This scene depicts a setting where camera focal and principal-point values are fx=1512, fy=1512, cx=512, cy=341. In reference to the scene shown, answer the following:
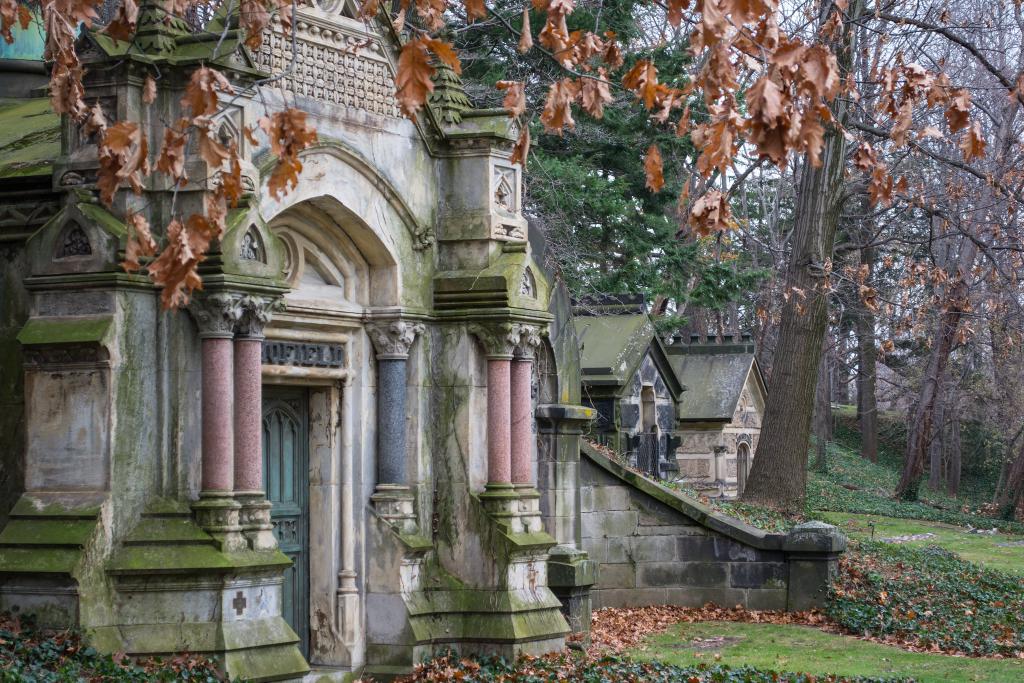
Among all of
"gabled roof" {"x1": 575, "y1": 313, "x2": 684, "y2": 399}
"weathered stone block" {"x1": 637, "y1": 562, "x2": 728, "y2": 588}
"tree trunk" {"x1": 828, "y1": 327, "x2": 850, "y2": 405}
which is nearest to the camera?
"weathered stone block" {"x1": 637, "y1": 562, "x2": 728, "y2": 588}

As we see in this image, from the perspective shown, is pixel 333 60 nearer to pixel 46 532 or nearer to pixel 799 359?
pixel 46 532

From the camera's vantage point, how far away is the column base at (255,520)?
9922mm

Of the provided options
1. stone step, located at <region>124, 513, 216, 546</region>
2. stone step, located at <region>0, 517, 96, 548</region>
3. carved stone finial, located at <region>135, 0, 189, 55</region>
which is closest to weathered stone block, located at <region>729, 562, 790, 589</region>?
stone step, located at <region>124, 513, 216, 546</region>

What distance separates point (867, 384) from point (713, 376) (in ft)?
46.9

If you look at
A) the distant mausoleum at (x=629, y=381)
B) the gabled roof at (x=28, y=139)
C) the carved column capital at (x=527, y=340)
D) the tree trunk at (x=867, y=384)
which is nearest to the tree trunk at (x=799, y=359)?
the distant mausoleum at (x=629, y=381)

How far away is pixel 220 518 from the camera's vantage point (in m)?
9.69

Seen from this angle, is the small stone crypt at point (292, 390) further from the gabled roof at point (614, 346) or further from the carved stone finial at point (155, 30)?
the gabled roof at point (614, 346)

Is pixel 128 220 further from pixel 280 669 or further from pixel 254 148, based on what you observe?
pixel 280 669

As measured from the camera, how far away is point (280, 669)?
9.75 meters

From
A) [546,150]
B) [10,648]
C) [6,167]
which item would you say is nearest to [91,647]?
[10,648]

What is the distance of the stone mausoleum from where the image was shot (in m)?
9.46

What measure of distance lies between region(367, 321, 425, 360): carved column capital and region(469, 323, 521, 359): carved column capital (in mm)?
594

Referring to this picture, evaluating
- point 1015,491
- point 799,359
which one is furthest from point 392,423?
point 1015,491

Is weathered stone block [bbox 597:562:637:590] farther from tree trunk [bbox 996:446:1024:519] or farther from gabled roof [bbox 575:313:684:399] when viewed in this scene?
tree trunk [bbox 996:446:1024:519]
